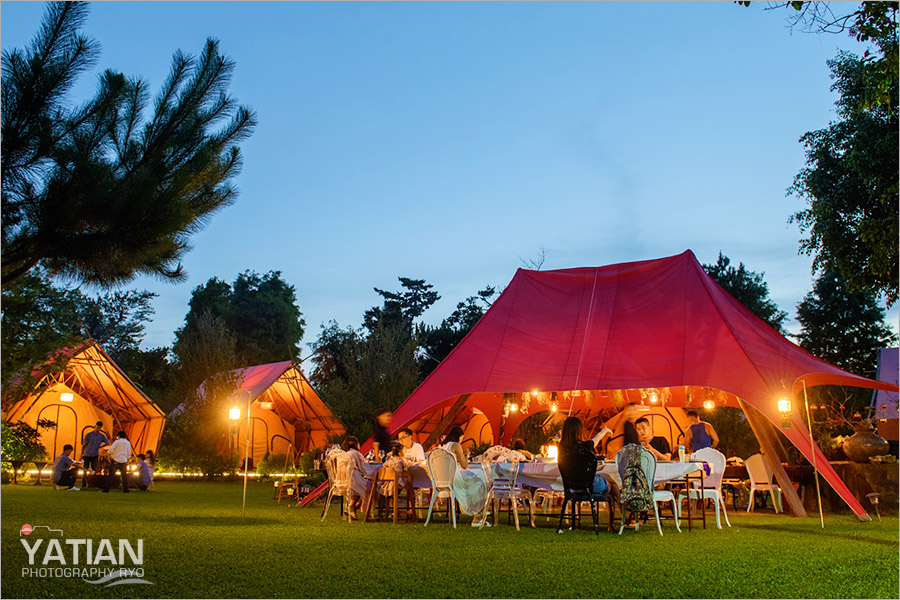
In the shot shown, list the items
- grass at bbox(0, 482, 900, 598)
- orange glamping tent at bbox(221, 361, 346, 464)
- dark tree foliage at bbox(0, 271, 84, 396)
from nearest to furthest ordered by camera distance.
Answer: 1. grass at bbox(0, 482, 900, 598)
2. dark tree foliage at bbox(0, 271, 84, 396)
3. orange glamping tent at bbox(221, 361, 346, 464)

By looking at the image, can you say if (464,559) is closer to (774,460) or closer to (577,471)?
(577,471)

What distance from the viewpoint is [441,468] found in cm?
906

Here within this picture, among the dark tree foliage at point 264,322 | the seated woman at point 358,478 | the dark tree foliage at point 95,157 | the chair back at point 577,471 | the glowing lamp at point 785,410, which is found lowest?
the seated woman at point 358,478

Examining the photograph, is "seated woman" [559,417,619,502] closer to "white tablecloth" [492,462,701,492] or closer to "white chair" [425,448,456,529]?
"white tablecloth" [492,462,701,492]

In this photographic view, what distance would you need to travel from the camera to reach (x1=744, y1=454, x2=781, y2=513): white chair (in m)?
11.7

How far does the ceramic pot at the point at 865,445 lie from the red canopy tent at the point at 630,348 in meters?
0.73

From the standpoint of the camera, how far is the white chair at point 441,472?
29.4 feet

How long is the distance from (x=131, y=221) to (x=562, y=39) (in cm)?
637

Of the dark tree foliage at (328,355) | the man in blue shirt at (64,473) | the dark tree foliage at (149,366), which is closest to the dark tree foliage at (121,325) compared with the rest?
the dark tree foliage at (149,366)

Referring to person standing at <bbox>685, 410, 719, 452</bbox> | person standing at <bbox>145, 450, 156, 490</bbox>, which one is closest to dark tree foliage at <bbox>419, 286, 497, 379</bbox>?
person standing at <bbox>145, 450, 156, 490</bbox>

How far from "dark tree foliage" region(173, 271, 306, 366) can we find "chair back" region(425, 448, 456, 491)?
30.4 m

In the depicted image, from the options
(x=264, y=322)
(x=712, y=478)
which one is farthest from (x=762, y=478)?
(x=264, y=322)

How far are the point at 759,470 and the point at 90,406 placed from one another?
20425 millimetres

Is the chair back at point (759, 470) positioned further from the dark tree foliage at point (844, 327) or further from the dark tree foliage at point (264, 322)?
the dark tree foliage at point (264, 322)
